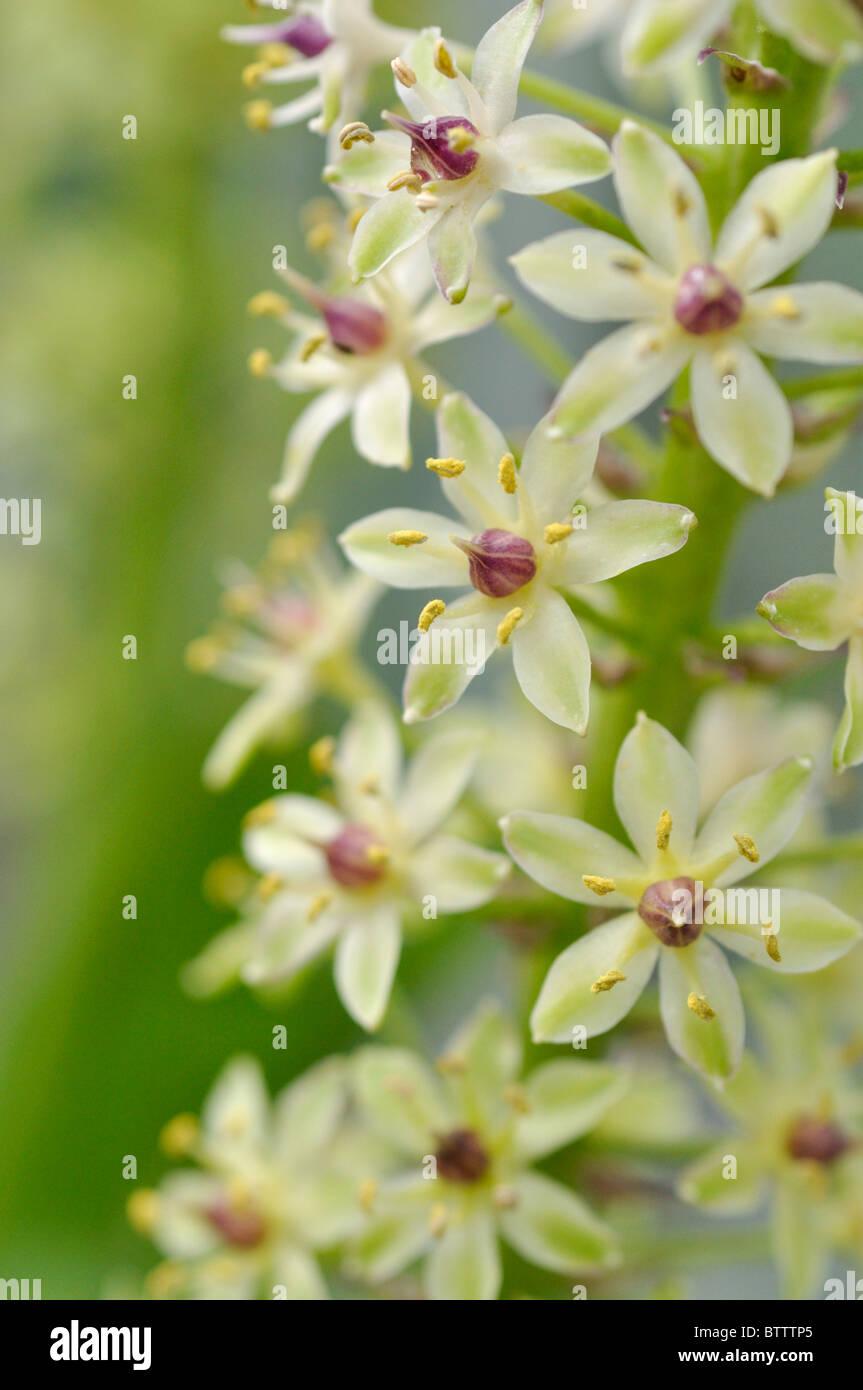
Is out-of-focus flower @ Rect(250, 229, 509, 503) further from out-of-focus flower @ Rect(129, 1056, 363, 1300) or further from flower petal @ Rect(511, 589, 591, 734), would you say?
out-of-focus flower @ Rect(129, 1056, 363, 1300)

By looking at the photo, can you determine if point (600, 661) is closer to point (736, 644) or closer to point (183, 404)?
point (736, 644)

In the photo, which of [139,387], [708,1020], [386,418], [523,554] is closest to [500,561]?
[523,554]

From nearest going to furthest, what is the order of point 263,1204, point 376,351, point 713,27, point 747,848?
point 713,27 < point 747,848 < point 376,351 < point 263,1204

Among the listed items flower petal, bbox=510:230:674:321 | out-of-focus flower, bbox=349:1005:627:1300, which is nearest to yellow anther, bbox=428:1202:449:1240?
out-of-focus flower, bbox=349:1005:627:1300

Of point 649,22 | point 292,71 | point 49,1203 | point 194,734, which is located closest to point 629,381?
point 649,22

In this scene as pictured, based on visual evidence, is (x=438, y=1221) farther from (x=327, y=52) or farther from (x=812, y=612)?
(x=327, y=52)

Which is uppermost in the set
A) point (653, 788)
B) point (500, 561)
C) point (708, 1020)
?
point (500, 561)
